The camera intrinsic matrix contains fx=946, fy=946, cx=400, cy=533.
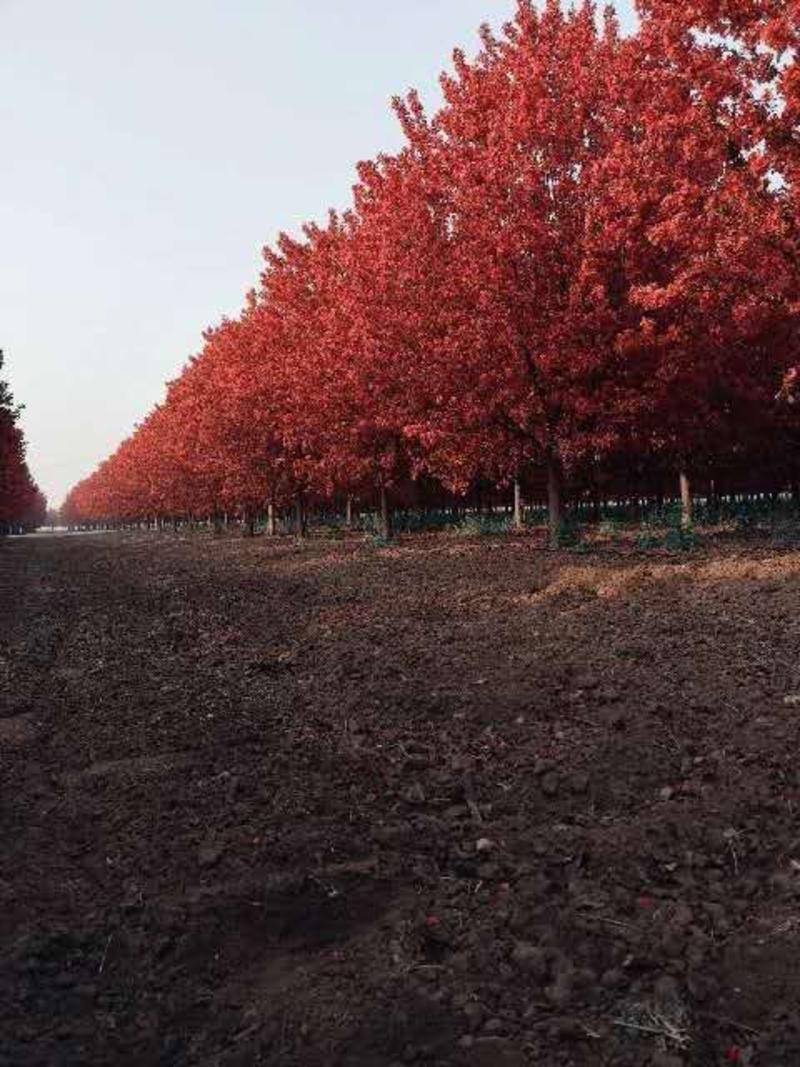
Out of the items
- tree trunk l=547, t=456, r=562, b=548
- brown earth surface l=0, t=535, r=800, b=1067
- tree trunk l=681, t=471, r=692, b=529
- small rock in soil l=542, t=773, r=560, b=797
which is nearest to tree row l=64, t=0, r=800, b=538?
tree trunk l=547, t=456, r=562, b=548

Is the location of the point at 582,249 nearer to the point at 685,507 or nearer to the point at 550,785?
the point at 685,507

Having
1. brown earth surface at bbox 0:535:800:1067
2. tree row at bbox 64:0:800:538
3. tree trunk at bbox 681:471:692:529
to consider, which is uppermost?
tree row at bbox 64:0:800:538

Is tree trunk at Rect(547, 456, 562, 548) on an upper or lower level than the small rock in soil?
upper

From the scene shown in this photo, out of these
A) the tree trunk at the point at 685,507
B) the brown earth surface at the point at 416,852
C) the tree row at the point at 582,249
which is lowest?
the brown earth surface at the point at 416,852

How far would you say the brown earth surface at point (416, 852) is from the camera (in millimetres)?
3189

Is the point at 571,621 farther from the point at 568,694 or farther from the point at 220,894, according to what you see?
the point at 220,894

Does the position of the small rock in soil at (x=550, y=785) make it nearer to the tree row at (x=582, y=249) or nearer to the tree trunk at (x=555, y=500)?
the tree row at (x=582, y=249)

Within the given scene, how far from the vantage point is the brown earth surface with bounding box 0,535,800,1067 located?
3189 millimetres

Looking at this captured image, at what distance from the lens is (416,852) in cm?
457

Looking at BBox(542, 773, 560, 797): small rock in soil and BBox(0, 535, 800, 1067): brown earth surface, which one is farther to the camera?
BBox(542, 773, 560, 797): small rock in soil

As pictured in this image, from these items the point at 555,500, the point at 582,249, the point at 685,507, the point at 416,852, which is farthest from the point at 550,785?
the point at 685,507

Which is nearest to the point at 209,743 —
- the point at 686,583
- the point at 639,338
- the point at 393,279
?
the point at 686,583

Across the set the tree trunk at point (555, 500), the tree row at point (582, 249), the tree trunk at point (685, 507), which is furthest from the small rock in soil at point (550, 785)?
the tree trunk at point (685, 507)

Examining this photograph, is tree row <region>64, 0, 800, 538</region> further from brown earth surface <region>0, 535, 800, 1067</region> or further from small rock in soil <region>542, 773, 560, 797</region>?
small rock in soil <region>542, 773, 560, 797</region>
